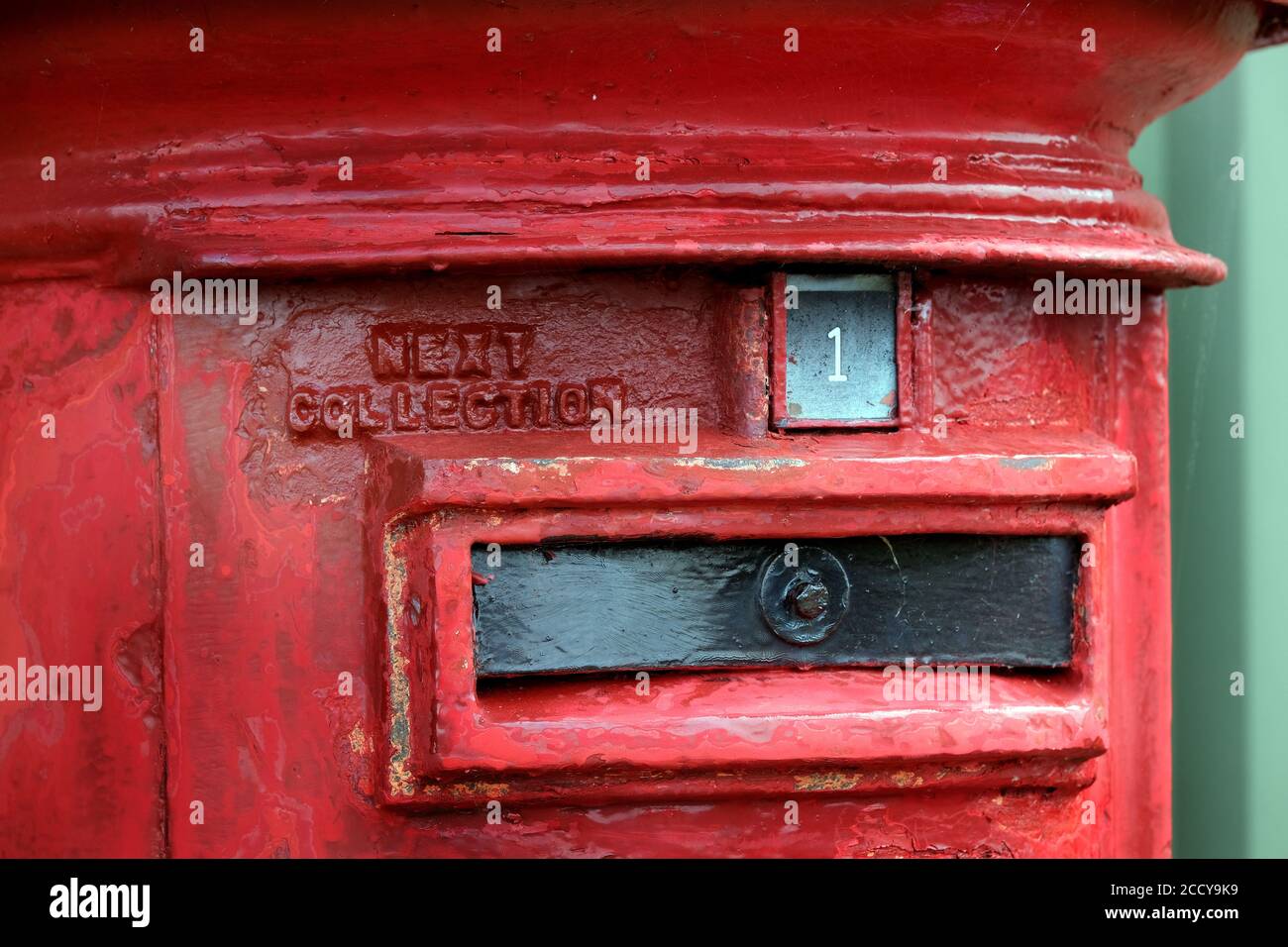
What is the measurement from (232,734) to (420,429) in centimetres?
37

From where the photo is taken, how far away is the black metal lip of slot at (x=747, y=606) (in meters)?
1.32

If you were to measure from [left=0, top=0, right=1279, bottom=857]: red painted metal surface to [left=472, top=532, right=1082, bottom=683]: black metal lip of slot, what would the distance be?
26 millimetres

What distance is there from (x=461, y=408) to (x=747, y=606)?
0.37 metres

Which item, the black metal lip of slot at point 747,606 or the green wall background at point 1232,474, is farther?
the green wall background at point 1232,474

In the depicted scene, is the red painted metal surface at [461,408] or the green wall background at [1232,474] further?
the green wall background at [1232,474]

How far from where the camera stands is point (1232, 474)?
212 cm

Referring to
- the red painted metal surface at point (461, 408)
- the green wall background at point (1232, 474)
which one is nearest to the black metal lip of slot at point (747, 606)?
the red painted metal surface at point (461, 408)

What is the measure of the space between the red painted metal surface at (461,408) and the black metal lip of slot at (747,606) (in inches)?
1.0

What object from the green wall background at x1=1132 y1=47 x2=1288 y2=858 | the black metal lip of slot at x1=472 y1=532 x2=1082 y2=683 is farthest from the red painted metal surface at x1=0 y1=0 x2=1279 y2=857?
the green wall background at x1=1132 y1=47 x2=1288 y2=858

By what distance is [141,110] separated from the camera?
4.47 feet

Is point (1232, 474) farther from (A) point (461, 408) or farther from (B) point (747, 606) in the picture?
(A) point (461, 408)

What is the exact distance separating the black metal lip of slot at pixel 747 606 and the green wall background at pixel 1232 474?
84 centimetres

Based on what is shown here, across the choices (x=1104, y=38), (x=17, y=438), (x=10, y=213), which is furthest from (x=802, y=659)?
(x=10, y=213)

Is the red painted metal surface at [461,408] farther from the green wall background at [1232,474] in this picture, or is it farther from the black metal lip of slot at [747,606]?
the green wall background at [1232,474]
